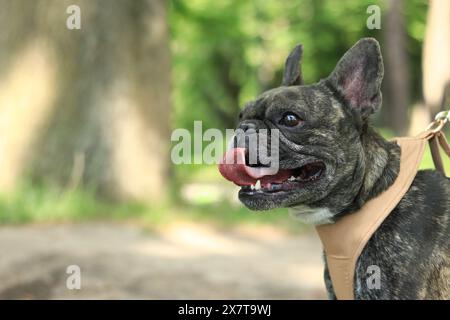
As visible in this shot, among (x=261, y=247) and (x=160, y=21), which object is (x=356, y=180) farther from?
(x=160, y=21)

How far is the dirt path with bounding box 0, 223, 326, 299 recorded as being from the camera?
5.73m

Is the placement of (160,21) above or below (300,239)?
above

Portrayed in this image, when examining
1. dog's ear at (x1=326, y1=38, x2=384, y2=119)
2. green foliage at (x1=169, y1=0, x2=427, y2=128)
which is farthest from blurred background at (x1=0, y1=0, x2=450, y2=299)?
green foliage at (x1=169, y1=0, x2=427, y2=128)

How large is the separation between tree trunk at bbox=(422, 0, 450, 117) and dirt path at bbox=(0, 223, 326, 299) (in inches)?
137

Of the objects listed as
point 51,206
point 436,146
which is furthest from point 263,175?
point 51,206

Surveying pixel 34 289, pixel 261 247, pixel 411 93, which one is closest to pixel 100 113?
pixel 261 247

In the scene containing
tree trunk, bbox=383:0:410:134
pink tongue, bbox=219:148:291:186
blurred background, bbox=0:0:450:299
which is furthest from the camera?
tree trunk, bbox=383:0:410:134

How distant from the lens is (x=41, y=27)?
9.00 metres

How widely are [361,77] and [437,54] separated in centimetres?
810

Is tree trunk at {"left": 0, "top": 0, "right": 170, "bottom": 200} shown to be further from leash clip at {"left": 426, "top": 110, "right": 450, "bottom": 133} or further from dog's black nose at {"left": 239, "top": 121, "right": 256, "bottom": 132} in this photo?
leash clip at {"left": 426, "top": 110, "right": 450, "bottom": 133}

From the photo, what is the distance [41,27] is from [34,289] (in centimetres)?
471

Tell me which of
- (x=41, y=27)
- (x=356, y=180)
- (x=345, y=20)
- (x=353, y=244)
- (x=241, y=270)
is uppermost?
(x=345, y=20)

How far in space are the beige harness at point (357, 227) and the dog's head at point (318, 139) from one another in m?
0.15

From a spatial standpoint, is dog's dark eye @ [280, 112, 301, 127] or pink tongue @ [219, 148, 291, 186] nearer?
pink tongue @ [219, 148, 291, 186]
